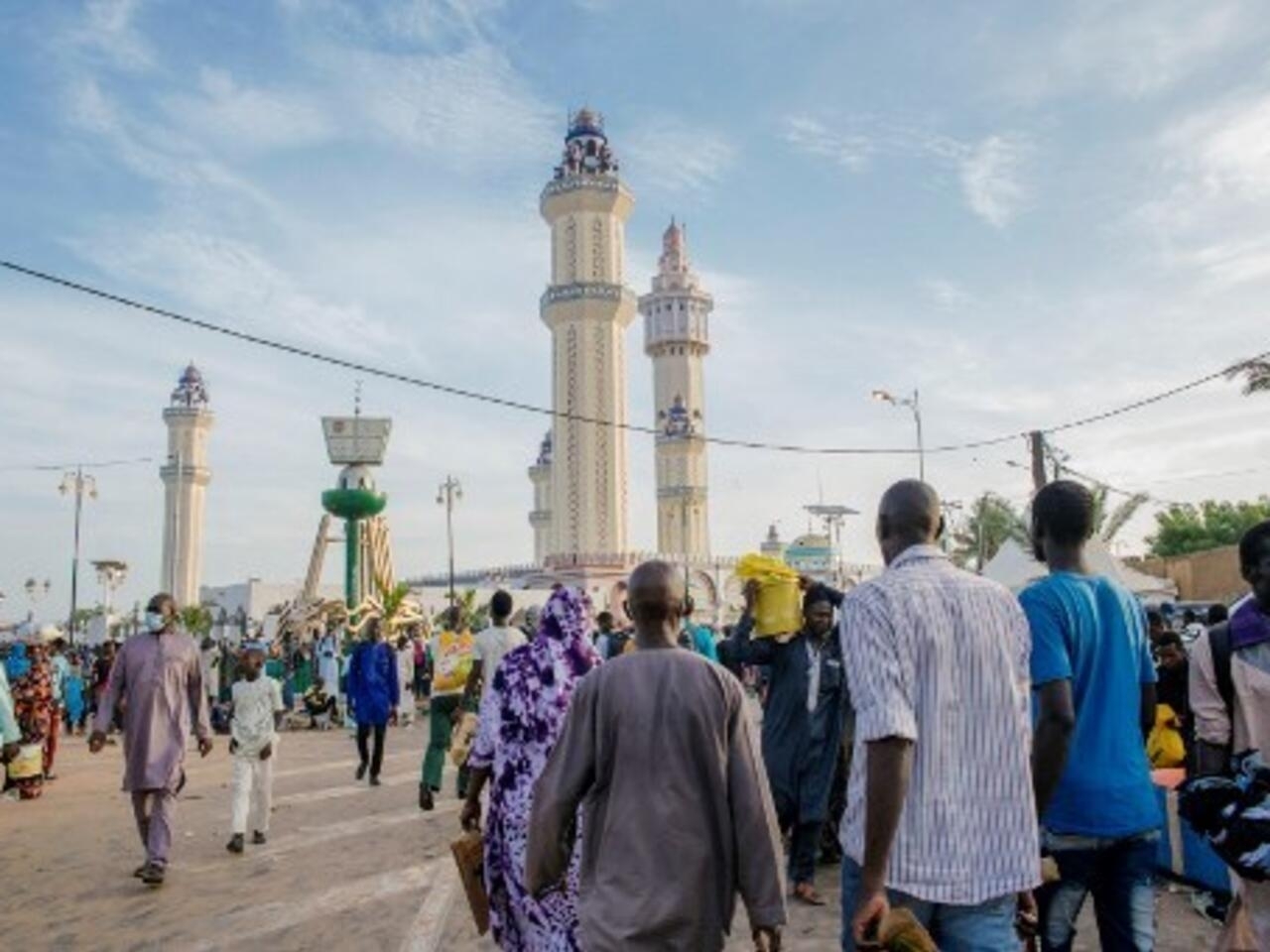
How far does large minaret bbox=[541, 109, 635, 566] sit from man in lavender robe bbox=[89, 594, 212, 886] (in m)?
45.6

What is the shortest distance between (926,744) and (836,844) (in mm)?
5159

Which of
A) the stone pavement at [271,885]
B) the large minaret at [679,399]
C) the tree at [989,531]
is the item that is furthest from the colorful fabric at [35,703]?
the large minaret at [679,399]

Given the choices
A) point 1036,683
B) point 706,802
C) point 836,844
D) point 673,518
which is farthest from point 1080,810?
point 673,518

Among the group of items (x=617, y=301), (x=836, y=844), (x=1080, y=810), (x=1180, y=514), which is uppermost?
(x=617, y=301)

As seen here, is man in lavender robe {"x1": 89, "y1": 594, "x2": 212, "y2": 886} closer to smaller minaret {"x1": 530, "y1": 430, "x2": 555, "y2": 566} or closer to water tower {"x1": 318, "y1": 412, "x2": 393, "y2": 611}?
water tower {"x1": 318, "y1": 412, "x2": 393, "y2": 611}

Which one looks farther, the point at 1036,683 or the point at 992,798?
the point at 1036,683

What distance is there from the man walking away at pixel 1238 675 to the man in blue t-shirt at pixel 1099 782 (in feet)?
0.56

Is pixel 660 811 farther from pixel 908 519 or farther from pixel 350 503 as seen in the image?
pixel 350 503

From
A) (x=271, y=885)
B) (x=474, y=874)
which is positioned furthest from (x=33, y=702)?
(x=474, y=874)

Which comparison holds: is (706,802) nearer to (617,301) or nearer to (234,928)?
(234,928)

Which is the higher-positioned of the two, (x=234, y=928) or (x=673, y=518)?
(x=673, y=518)

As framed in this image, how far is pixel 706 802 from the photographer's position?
2.88m

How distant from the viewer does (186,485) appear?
85.6 m

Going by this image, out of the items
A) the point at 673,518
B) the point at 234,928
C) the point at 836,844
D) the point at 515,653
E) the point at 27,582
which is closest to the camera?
the point at 515,653
